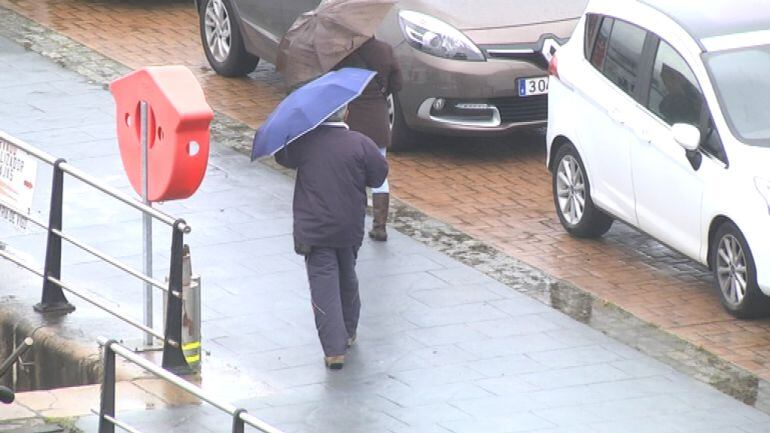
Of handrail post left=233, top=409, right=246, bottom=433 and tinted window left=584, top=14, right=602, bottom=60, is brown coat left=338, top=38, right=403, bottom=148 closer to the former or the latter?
tinted window left=584, top=14, right=602, bottom=60

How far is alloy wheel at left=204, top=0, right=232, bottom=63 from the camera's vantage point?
16.8 meters

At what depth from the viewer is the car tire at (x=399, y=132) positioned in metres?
14.9

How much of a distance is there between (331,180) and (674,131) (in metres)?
2.52

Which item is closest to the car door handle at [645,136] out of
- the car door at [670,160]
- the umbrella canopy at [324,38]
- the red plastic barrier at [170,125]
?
the car door at [670,160]

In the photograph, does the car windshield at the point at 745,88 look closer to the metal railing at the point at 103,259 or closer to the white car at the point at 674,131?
the white car at the point at 674,131

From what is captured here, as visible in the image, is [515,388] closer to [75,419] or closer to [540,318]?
[540,318]

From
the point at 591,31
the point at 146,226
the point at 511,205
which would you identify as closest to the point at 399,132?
the point at 511,205

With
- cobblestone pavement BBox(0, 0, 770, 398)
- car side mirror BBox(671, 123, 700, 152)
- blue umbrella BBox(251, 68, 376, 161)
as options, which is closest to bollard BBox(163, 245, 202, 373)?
blue umbrella BBox(251, 68, 376, 161)

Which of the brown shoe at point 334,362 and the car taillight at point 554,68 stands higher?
the car taillight at point 554,68

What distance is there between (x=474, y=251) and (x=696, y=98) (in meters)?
1.89

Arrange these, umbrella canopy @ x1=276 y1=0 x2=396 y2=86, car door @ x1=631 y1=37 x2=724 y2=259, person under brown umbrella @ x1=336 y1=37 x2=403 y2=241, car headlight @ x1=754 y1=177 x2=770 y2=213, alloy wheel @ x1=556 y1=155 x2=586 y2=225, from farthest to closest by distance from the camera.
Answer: alloy wheel @ x1=556 y1=155 x2=586 y2=225 < person under brown umbrella @ x1=336 y1=37 x2=403 y2=241 < umbrella canopy @ x1=276 y1=0 x2=396 y2=86 < car door @ x1=631 y1=37 x2=724 y2=259 < car headlight @ x1=754 y1=177 x2=770 y2=213

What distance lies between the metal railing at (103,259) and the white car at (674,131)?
3.34 metres

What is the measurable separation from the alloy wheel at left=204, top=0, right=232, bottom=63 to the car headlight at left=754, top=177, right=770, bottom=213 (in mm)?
6625

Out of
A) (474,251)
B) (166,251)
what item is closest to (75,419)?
(166,251)
